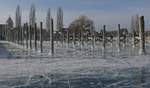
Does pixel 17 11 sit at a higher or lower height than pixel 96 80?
higher

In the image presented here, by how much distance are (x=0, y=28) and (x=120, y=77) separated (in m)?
121

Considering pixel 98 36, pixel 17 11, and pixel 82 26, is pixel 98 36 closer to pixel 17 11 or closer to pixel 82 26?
pixel 82 26

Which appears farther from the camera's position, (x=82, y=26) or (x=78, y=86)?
(x=82, y=26)

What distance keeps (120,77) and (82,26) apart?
7393 cm

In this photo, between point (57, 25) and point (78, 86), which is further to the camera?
point (57, 25)

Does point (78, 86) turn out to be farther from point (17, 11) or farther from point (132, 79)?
point (17, 11)

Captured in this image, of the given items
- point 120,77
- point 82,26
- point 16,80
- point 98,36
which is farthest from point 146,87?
point 82,26

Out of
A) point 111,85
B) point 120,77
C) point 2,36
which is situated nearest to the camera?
point 111,85

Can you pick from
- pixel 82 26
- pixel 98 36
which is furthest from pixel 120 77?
pixel 82 26

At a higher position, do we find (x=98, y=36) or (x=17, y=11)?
(x=17, y=11)

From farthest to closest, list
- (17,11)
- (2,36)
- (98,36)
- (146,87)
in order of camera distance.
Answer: (2,36) → (17,11) → (98,36) → (146,87)

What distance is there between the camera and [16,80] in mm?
10570

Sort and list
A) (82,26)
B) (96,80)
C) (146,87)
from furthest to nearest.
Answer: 1. (82,26)
2. (96,80)
3. (146,87)

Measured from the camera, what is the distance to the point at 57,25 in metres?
86.8
